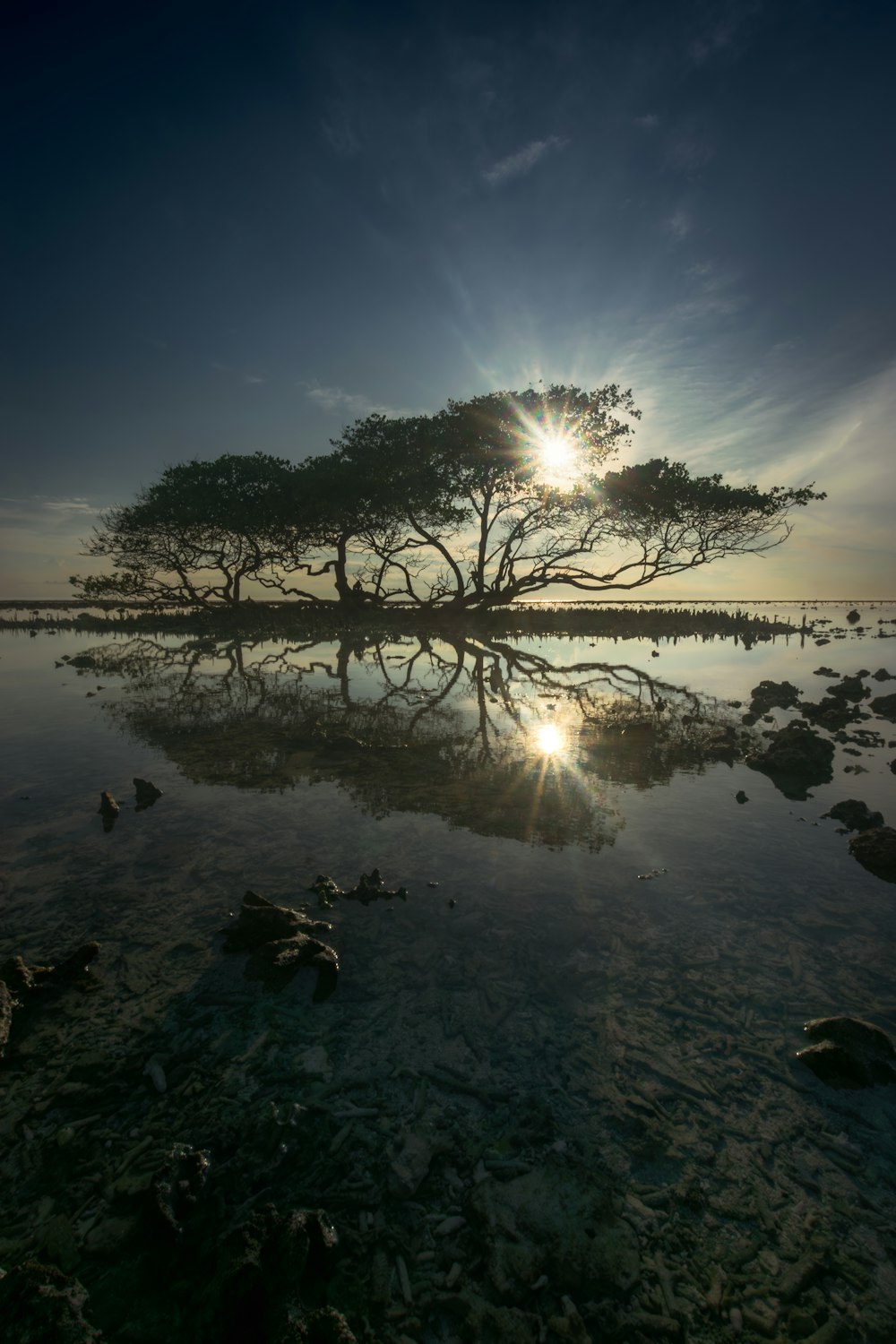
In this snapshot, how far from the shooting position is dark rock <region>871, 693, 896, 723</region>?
14.1m

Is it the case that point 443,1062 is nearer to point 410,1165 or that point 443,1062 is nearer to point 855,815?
point 410,1165

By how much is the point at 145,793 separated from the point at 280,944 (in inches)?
170

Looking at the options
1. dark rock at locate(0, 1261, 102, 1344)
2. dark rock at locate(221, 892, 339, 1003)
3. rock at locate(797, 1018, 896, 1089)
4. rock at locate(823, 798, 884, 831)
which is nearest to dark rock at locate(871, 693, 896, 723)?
rock at locate(823, 798, 884, 831)

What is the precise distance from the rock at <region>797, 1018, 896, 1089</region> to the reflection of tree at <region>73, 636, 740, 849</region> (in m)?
3.02

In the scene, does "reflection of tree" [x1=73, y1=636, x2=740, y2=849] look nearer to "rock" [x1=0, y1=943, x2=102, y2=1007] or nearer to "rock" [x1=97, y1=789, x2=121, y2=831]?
"rock" [x1=97, y1=789, x2=121, y2=831]

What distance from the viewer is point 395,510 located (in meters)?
37.6

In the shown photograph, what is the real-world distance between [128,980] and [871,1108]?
479 cm

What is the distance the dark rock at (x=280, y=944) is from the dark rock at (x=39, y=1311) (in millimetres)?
1925

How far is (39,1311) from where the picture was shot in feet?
6.92

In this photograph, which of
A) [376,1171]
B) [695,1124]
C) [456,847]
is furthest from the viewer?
[456,847]

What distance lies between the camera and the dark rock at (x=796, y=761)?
347 inches

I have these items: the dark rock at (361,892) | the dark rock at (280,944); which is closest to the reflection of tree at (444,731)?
the dark rock at (361,892)

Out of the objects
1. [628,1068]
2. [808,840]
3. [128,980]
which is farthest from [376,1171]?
[808,840]

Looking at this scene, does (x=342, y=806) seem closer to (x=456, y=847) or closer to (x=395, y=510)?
(x=456, y=847)
